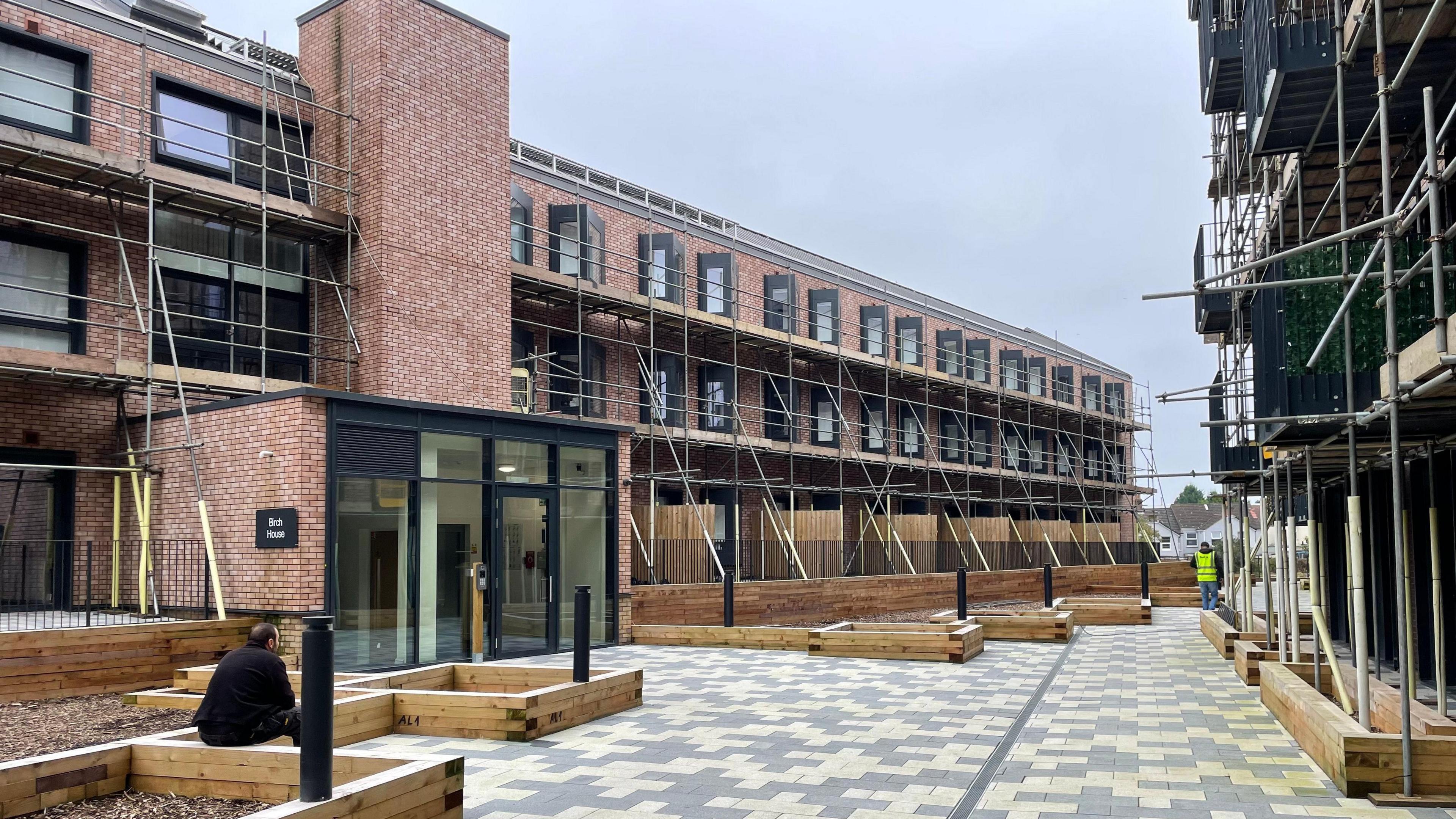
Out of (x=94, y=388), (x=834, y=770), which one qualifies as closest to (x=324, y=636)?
(x=834, y=770)

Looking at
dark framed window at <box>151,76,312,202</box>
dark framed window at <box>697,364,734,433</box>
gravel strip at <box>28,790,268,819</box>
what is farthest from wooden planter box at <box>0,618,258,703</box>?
dark framed window at <box>697,364,734,433</box>

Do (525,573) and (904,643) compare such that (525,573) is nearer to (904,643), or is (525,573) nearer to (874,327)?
(904,643)

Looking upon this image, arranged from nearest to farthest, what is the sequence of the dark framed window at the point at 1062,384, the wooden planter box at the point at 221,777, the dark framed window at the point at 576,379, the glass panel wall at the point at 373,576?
the wooden planter box at the point at 221,777, the glass panel wall at the point at 373,576, the dark framed window at the point at 576,379, the dark framed window at the point at 1062,384

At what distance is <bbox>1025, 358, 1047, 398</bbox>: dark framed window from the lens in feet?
144

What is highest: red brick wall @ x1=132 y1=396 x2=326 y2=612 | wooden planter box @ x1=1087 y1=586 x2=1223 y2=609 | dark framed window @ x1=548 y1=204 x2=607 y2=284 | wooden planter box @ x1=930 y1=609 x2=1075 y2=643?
dark framed window @ x1=548 y1=204 x2=607 y2=284

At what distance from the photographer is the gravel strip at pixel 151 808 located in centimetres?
641

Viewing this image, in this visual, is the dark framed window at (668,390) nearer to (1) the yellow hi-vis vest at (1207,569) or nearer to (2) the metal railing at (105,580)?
(2) the metal railing at (105,580)

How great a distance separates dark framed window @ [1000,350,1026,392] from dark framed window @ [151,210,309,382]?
2920 centimetres

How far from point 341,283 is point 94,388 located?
4.18 metres

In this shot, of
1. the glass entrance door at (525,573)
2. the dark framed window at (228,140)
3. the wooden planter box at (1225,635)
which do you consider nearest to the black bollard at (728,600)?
the glass entrance door at (525,573)

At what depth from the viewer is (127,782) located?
22.9 ft

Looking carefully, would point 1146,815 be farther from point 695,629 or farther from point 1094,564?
point 1094,564

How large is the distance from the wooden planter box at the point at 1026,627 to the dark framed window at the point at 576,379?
8440 mm

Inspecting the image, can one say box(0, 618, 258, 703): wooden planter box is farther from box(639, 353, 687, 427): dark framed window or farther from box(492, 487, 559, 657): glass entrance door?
box(639, 353, 687, 427): dark framed window
